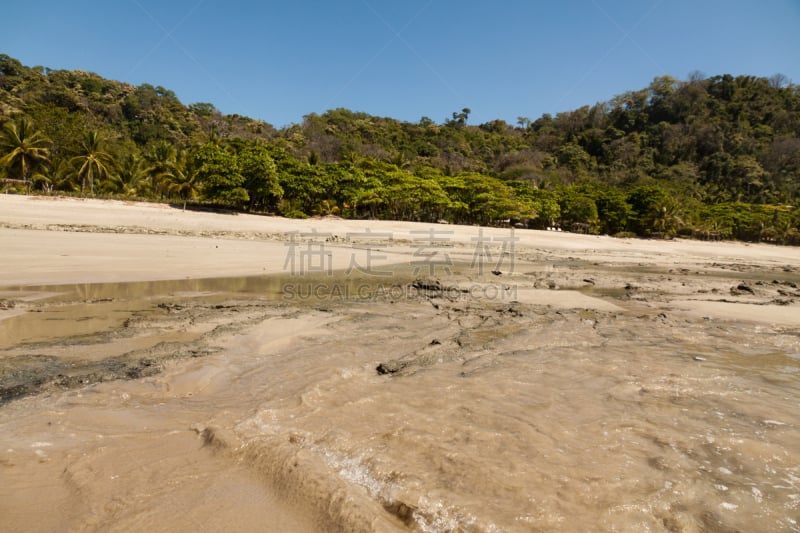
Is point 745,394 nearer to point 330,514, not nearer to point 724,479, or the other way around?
point 724,479

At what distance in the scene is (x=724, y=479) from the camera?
8.57ft

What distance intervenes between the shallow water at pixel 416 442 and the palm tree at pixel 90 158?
1805 inches

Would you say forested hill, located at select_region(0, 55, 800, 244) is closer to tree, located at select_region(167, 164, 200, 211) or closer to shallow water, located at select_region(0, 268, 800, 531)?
tree, located at select_region(167, 164, 200, 211)

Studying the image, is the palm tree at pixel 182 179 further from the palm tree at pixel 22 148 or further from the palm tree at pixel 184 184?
the palm tree at pixel 22 148

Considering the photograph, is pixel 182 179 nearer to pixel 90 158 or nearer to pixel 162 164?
pixel 162 164

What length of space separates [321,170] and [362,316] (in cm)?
3413

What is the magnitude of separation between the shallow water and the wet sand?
17 millimetres

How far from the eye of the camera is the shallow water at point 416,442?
216cm

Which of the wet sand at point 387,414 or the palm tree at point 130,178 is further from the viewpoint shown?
the palm tree at point 130,178

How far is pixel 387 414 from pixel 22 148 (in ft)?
165

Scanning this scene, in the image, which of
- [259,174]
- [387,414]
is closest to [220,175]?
[259,174]

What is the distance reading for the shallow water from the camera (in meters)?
2.16

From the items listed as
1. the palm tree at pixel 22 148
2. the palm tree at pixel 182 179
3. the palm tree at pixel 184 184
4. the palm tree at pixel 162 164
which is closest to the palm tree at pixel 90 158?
the palm tree at pixel 22 148

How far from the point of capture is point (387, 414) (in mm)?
3320
